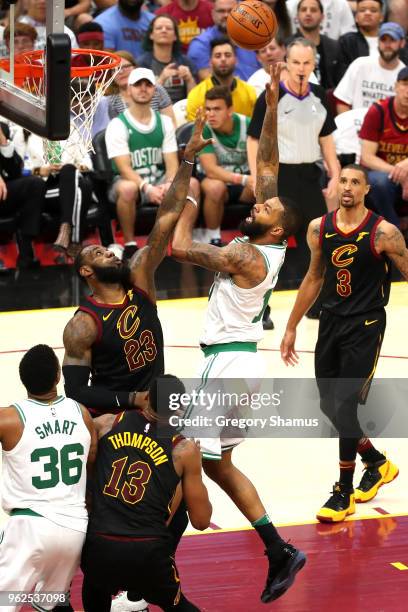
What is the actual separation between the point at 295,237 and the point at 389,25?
8.41ft

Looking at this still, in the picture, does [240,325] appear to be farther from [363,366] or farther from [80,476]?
[80,476]

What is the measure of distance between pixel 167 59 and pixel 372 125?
2.60 meters

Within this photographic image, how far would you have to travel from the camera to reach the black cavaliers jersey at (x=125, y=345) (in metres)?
6.06

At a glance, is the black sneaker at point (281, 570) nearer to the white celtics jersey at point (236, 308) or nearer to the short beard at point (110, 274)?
the white celtics jersey at point (236, 308)

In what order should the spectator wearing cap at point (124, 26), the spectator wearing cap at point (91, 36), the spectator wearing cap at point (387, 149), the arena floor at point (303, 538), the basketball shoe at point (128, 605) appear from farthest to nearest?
the spectator wearing cap at point (124, 26) → the spectator wearing cap at point (91, 36) → the spectator wearing cap at point (387, 149) → the arena floor at point (303, 538) → the basketball shoe at point (128, 605)

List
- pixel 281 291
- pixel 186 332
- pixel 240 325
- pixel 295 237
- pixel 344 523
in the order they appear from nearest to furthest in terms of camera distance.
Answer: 1. pixel 240 325
2. pixel 344 523
3. pixel 186 332
4. pixel 281 291
5. pixel 295 237

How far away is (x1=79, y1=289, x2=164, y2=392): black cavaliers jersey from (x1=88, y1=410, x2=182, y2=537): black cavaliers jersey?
0.86 meters

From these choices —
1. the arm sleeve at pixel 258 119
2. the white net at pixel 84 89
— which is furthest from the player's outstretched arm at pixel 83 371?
the arm sleeve at pixel 258 119

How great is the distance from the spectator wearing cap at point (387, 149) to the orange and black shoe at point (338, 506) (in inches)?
232

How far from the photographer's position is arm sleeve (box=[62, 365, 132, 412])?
19.5 feet

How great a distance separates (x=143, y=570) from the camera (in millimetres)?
5043

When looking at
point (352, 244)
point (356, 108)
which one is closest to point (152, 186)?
point (356, 108)

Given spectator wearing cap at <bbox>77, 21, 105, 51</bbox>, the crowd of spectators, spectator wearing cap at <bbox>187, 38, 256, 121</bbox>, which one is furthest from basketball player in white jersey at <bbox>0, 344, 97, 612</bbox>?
spectator wearing cap at <bbox>187, 38, 256, 121</bbox>

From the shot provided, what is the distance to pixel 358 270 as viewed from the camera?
22.6 feet
